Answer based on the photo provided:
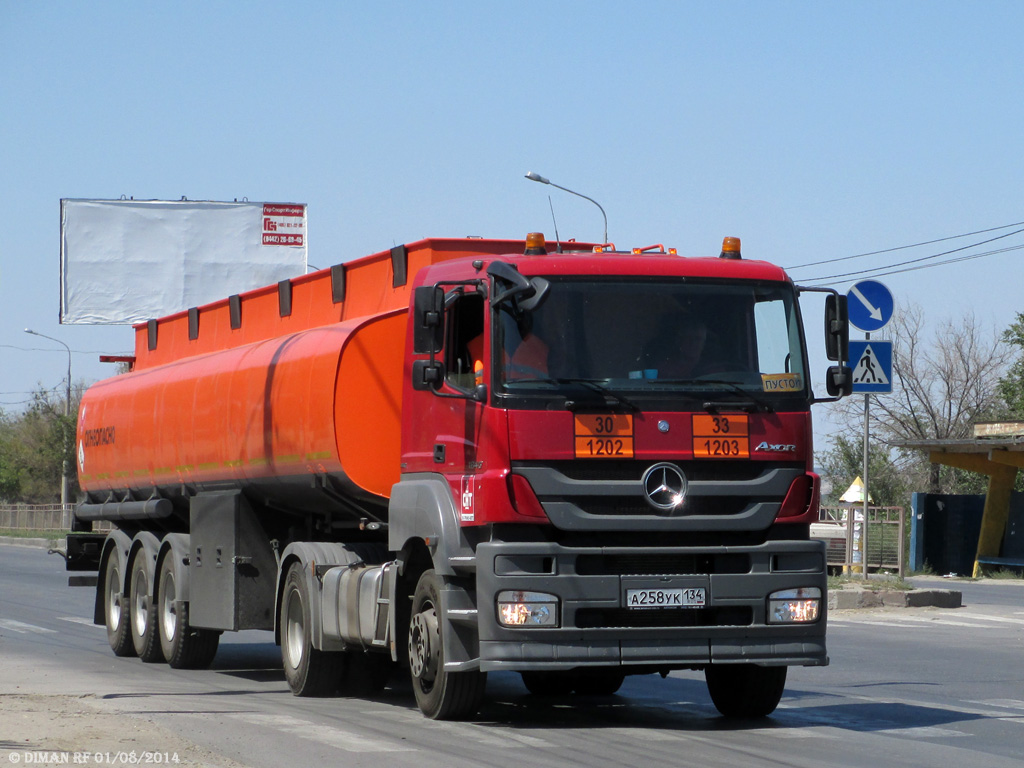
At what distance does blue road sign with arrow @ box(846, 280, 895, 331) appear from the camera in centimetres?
1830

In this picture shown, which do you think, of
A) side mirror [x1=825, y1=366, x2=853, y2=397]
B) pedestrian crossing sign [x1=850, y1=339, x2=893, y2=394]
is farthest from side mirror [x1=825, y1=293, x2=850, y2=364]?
pedestrian crossing sign [x1=850, y1=339, x2=893, y2=394]

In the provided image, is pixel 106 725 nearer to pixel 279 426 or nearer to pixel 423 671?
pixel 423 671

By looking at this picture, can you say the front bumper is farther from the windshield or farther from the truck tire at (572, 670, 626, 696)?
the truck tire at (572, 670, 626, 696)

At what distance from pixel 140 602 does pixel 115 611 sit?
0.86 meters

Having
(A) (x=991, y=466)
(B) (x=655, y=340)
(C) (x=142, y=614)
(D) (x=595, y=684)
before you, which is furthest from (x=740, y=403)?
(A) (x=991, y=466)

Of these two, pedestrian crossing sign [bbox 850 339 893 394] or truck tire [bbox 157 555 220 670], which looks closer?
truck tire [bbox 157 555 220 670]

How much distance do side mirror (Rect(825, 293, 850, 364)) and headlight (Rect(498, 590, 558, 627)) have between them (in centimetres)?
255

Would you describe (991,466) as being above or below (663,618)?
above

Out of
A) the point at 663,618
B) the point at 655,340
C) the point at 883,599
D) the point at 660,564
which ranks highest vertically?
the point at 655,340

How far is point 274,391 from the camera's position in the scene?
39.9ft

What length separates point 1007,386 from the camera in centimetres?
4594

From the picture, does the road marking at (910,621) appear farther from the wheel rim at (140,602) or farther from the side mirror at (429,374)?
the side mirror at (429,374)

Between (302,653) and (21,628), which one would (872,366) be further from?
(21,628)

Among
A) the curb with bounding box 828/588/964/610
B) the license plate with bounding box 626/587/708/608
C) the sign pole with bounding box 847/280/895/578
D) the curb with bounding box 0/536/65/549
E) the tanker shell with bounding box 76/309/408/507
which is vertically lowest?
the curb with bounding box 0/536/65/549
